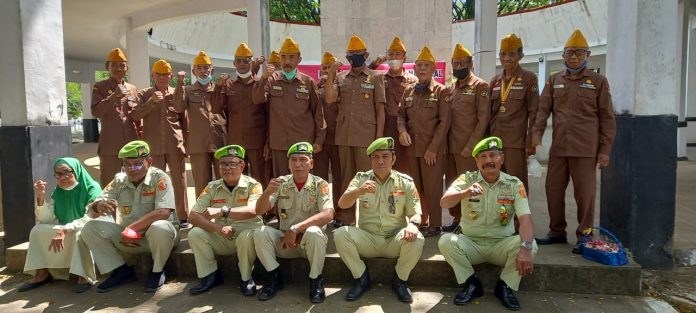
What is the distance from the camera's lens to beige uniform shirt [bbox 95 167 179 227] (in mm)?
3619

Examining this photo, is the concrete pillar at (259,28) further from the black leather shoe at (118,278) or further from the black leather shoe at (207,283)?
the black leather shoe at (207,283)

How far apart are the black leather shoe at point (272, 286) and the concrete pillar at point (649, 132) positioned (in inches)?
109

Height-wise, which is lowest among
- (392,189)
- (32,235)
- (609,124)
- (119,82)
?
(32,235)

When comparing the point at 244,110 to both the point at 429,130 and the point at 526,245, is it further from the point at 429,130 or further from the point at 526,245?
the point at 526,245

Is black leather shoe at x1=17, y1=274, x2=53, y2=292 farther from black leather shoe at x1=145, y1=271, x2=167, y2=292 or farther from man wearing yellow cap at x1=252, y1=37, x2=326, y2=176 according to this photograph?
man wearing yellow cap at x1=252, y1=37, x2=326, y2=176

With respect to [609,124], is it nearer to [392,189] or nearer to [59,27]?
[392,189]

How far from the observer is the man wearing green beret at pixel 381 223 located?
3234mm

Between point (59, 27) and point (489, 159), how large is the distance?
3974 millimetres

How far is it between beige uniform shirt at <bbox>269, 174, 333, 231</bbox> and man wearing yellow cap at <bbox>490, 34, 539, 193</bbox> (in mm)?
1579

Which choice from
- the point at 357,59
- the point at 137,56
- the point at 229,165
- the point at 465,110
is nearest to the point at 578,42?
the point at 465,110

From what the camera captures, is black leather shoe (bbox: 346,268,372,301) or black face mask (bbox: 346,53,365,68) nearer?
black leather shoe (bbox: 346,268,372,301)

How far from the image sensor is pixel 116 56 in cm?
453

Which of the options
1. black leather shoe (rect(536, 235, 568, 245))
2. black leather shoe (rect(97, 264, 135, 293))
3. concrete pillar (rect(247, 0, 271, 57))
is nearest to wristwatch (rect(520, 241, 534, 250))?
black leather shoe (rect(536, 235, 568, 245))

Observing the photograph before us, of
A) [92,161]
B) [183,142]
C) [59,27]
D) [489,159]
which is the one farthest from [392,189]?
[92,161]
